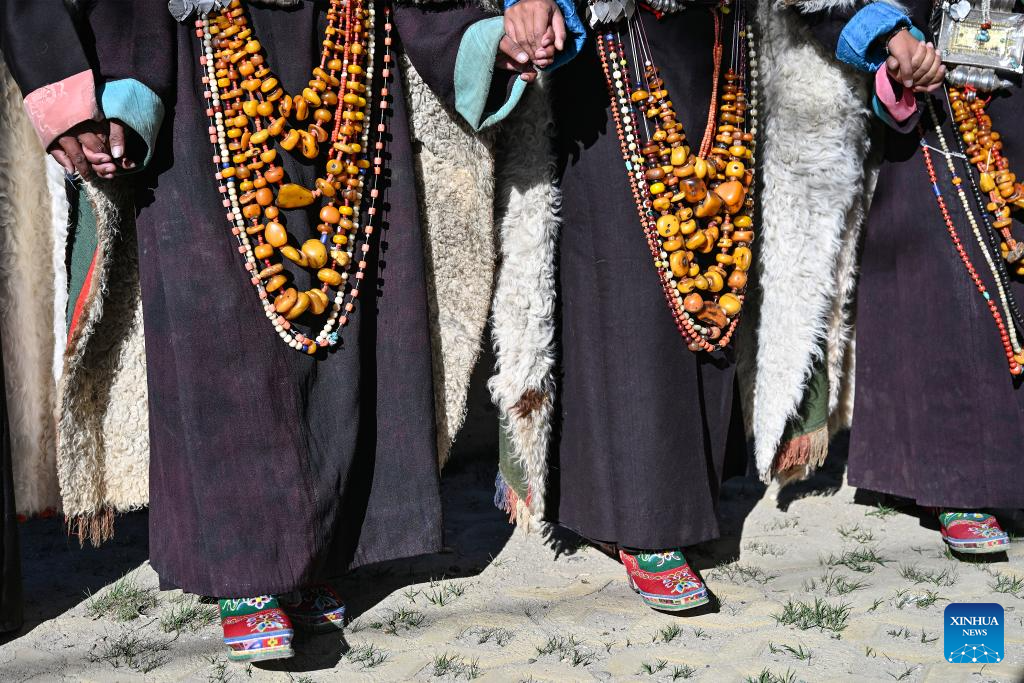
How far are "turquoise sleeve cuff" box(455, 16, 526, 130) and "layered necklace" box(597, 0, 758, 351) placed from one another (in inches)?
11.7

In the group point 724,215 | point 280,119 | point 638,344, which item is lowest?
point 638,344

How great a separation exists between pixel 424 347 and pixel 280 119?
1.97 feet

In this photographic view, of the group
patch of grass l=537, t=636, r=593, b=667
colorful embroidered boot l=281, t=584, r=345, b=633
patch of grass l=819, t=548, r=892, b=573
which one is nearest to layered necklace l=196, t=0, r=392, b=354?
A: colorful embroidered boot l=281, t=584, r=345, b=633

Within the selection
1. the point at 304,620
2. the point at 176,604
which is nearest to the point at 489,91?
the point at 304,620

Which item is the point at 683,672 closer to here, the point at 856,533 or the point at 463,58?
the point at 856,533

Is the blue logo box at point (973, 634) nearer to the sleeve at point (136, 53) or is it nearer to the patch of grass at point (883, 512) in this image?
the patch of grass at point (883, 512)

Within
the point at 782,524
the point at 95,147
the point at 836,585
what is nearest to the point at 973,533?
the point at 836,585

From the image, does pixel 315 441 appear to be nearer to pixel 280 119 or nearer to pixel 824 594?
pixel 280 119

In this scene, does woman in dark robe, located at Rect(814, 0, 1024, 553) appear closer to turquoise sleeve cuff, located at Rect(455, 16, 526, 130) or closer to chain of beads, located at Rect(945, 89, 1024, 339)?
chain of beads, located at Rect(945, 89, 1024, 339)

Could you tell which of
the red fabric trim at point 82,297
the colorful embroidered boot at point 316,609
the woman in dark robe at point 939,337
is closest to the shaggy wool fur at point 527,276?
the colorful embroidered boot at point 316,609

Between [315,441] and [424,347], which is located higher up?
[424,347]

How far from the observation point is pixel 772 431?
2834 millimetres

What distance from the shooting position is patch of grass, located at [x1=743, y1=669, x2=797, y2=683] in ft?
7.29

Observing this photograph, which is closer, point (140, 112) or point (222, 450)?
point (140, 112)
